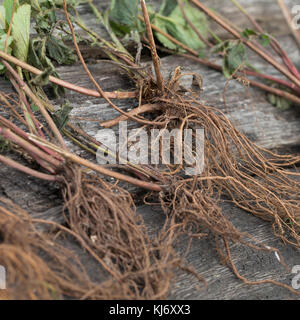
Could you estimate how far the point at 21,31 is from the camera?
1.10 metres

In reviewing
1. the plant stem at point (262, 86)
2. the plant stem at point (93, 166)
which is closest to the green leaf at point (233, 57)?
the plant stem at point (262, 86)

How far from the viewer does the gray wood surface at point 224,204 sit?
0.95 metres

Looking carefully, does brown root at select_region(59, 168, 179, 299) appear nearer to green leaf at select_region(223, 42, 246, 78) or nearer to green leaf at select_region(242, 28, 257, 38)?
green leaf at select_region(223, 42, 246, 78)

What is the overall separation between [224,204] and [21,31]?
711 mm

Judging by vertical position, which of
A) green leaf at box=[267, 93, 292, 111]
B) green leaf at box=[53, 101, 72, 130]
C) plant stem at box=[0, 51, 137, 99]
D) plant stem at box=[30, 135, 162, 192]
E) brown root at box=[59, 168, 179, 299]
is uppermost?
plant stem at box=[0, 51, 137, 99]

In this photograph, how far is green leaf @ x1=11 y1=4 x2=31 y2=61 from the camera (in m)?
1.09

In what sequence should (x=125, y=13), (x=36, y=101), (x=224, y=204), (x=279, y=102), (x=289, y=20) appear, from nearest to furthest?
(x=36, y=101)
(x=224, y=204)
(x=125, y=13)
(x=279, y=102)
(x=289, y=20)

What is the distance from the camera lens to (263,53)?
1.54 meters

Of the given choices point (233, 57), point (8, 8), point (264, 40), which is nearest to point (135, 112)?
point (8, 8)

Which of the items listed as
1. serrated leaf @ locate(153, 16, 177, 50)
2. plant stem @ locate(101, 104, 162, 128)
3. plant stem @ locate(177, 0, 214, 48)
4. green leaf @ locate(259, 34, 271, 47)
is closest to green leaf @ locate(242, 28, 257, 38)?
green leaf @ locate(259, 34, 271, 47)

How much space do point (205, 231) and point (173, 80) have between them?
428 millimetres

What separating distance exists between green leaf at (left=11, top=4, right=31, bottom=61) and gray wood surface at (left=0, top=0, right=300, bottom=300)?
0.11 m

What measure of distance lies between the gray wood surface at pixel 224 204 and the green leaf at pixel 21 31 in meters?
0.11

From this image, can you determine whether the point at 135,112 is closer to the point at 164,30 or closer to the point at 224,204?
the point at 224,204
